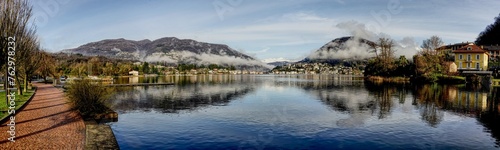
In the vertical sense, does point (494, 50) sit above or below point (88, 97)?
above

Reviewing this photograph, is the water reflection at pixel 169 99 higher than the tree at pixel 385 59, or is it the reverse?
the tree at pixel 385 59

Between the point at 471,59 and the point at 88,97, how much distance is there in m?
93.6

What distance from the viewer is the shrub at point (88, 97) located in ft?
72.4

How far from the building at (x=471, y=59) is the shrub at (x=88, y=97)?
90.6 metres

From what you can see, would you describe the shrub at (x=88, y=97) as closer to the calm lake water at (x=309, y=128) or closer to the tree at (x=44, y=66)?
the calm lake water at (x=309, y=128)

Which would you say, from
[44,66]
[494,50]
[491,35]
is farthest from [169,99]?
[491,35]

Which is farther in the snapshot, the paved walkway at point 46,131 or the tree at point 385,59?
the tree at point 385,59

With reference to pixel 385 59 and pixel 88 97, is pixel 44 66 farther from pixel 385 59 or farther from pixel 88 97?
pixel 385 59

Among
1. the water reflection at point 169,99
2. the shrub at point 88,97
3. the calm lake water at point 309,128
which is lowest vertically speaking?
the calm lake water at point 309,128

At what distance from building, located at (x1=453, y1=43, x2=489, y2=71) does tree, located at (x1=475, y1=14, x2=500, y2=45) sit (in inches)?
1640

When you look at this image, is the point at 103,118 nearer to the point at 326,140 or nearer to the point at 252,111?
the point at 252,111

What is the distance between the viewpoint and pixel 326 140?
56.1 ft

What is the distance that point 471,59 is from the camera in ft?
291

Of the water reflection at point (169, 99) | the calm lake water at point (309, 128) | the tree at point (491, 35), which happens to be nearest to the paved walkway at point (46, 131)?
the calm lake water at point (309, 128)
